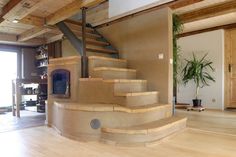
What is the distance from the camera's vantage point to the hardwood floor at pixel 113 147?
2.51 meters

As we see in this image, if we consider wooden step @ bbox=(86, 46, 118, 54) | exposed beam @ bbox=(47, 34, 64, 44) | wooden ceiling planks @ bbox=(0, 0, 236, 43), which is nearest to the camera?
wooden ceiling planks @ bbox=(0, 0, 236, 43)

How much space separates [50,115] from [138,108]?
75.3 inches

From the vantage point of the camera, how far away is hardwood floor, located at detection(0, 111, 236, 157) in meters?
2.51

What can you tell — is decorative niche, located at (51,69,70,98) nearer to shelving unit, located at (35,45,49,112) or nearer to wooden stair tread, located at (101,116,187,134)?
wooden stair tread, located at (101,116,187,134)

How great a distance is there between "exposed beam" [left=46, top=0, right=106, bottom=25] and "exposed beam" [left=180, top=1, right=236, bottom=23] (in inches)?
96.3

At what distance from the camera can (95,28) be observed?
537 cm

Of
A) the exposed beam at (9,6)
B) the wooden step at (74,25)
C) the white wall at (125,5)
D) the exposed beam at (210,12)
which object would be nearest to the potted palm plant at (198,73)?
the exposed beam at (210,12)

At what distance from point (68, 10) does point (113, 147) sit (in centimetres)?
275

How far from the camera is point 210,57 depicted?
20.9 ft

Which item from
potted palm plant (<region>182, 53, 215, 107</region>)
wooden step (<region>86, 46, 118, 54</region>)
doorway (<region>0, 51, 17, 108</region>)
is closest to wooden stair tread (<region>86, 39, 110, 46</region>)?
wooden step (<region>86, 46, 118, 54</region>)

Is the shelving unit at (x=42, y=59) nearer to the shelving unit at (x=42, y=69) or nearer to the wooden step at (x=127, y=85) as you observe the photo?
the shelving unit at (x=42, y=69)

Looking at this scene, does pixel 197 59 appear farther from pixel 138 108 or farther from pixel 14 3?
pixel 14 3

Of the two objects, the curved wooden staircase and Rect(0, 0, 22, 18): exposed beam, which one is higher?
Rect(0, 0, 22, 18): exposed beam

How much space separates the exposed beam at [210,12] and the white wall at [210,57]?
1.46m
